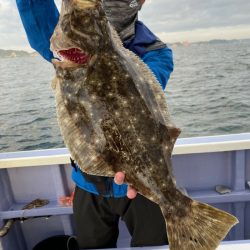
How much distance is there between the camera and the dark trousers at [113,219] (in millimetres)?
2959

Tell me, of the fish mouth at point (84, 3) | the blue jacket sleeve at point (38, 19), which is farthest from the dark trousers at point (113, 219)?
the fish mouth at point (84, 3)

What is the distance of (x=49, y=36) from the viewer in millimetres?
2510

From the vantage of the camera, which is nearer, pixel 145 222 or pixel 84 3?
pixel 84 3

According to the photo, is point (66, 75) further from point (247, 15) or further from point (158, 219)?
point (247, 15)

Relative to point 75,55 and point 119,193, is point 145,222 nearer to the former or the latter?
point 119,193

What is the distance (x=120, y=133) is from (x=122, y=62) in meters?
0.44

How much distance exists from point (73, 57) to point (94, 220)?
5.76 ft

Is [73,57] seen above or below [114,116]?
above

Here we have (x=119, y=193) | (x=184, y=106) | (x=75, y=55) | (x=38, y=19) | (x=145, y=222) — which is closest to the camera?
(x=75, y=55)

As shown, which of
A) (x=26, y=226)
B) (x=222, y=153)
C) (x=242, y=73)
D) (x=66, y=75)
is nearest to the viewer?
(x=66, y=75)

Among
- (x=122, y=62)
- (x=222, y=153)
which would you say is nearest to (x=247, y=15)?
(x=222, y=153)

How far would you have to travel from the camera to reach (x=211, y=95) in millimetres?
20062

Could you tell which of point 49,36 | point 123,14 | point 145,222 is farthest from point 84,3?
point 145,222

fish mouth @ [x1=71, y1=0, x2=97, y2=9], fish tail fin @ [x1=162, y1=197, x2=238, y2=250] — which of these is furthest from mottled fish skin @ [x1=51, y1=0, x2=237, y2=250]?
fish mouth @ [x1=71, y1=0, x2=97, y2=9]
